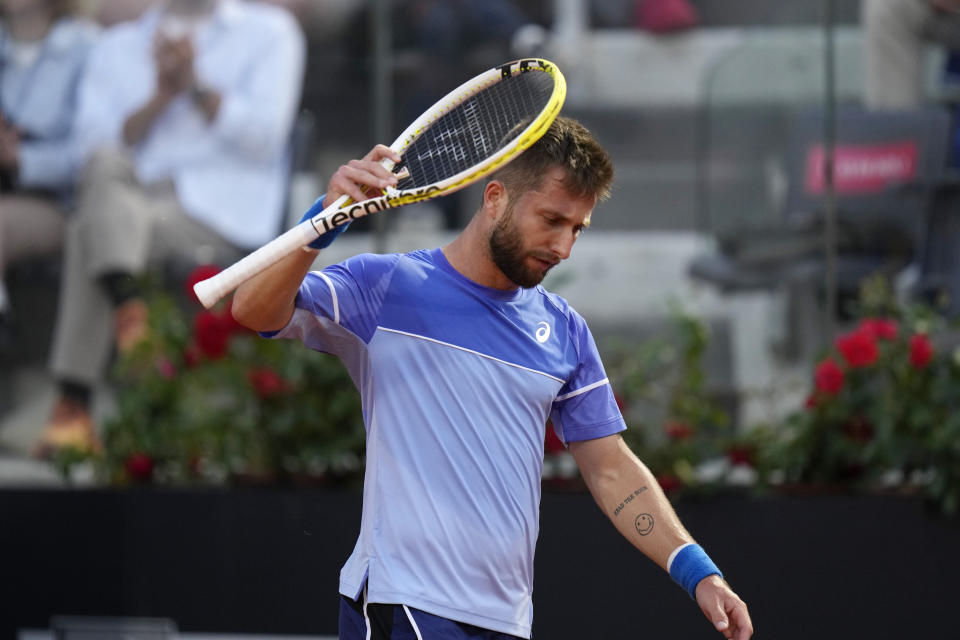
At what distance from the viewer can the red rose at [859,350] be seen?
4250 mm

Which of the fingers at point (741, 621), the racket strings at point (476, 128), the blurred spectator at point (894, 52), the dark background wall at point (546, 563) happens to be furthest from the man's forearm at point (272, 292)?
the blurred spectator at point (894, 52)

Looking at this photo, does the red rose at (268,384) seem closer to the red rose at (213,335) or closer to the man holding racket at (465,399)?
the red rose at (213,335)

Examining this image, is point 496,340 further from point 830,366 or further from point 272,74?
point 272,74

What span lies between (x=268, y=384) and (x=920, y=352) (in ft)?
7.57

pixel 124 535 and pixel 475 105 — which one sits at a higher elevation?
pixel 475 105

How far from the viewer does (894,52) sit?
5109 mm

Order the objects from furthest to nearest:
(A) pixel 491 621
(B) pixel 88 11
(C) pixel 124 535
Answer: (B) pixel 88 11 → (C) pixel 124 535 → (A) pixel 491 621

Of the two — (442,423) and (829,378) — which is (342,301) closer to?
(442,423)

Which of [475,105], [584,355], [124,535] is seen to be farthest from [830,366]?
[124,535]

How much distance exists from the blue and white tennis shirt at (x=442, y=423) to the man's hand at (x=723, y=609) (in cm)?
38

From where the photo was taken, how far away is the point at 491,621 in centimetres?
261

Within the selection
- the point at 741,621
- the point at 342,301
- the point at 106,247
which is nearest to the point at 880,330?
the point at 741,621

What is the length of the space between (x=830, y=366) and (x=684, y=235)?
111 cm

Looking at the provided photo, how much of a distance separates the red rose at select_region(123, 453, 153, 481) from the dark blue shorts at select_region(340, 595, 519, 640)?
235 centimetres
